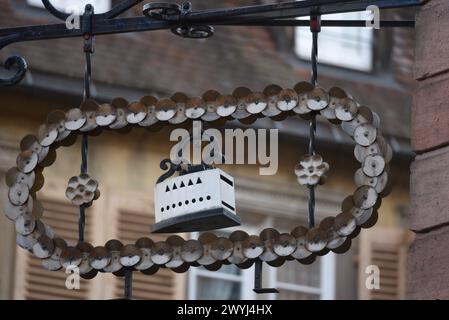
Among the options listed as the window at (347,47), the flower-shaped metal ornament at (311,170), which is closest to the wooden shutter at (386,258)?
the window at (347,47)

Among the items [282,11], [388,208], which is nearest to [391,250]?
[388,208]

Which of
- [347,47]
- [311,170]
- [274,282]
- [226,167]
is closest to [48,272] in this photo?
[226,167]

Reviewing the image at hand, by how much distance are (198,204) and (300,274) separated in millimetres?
9979

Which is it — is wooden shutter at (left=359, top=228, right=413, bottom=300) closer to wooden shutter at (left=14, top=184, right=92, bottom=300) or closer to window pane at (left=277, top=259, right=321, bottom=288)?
window pane at (left=277, top=259, right=321, bottom=288)

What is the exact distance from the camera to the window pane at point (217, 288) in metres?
18.7

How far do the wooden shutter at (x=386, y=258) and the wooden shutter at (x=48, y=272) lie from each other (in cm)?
257

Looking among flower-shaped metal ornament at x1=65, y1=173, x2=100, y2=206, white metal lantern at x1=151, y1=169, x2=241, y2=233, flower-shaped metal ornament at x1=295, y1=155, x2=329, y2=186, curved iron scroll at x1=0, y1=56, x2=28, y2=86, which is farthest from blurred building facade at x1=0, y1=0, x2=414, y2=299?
flower-shaped metal ornament at x1=295, y1=155, x2=329, y2=186

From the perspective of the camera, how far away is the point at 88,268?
30.7ft

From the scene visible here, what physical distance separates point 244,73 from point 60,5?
154cm

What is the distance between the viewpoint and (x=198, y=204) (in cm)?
932

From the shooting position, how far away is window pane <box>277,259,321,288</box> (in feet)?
63.0

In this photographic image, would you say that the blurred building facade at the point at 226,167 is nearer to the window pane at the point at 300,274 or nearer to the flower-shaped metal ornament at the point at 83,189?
the window pane at the point at 300,274

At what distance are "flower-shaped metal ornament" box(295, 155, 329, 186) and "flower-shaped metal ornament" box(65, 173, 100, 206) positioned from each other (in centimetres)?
83

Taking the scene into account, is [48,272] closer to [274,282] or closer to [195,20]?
[274,282]
